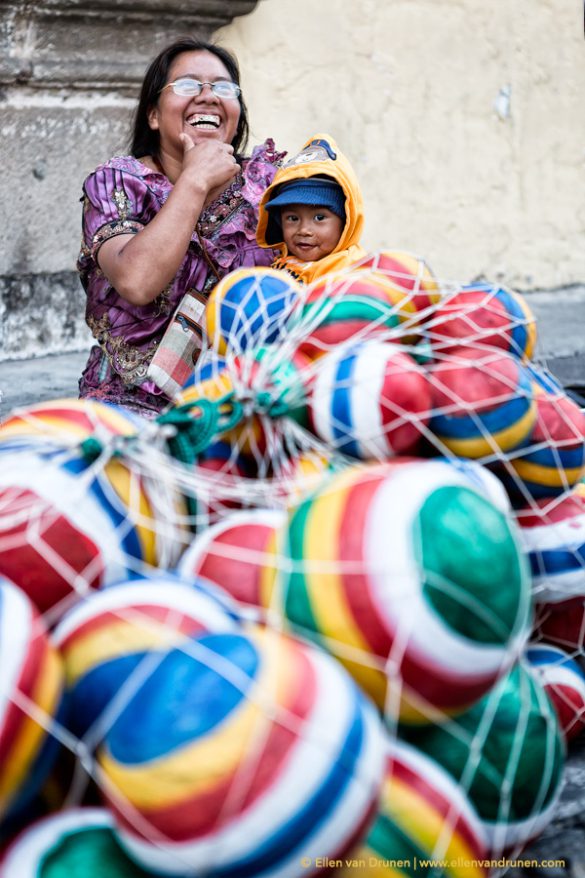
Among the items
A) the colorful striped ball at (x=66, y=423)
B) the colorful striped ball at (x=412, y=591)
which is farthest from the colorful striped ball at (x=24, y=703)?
the colorful striped ball at (x=66, y=423)

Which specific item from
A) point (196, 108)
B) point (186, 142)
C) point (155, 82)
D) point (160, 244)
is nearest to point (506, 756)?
point (160, 244)

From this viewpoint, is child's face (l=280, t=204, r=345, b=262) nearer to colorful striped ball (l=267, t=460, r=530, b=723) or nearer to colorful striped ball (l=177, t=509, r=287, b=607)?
colorful striped ball (l=177, t=509, r=287, b=607)

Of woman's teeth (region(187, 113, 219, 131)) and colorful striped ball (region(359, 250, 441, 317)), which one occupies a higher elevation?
woman's teeth (region(187, 113, 219, 131))

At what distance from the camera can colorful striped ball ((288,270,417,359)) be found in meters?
1.87

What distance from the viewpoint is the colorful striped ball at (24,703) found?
1.23m

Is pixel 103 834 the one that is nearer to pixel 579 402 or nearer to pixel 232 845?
pixel 232 845

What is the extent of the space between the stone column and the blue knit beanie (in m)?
1.81

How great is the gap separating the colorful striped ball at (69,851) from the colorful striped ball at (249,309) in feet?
2.80

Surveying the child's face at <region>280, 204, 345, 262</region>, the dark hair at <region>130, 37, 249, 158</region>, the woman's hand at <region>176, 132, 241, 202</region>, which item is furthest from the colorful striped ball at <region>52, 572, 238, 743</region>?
the dark hair at <region>130, 37, 249, 158</region>

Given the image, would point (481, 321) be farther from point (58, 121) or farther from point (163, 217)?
point (58, 121)

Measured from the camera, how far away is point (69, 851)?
1.28m

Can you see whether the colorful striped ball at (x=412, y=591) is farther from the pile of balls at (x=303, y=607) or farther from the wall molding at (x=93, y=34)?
the wall molding at (x=93, y=34)

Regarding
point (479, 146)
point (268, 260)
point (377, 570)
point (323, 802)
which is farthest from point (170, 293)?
point (479, 146)

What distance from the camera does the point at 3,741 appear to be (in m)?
1.22
